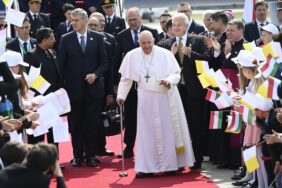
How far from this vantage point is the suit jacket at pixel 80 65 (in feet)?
43.8

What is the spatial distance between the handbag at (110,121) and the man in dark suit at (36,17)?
3.24 meters

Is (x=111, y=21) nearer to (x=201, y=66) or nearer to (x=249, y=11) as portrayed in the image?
(x=249, y=11)

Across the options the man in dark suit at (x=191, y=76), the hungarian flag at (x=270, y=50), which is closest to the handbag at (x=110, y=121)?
the man in dark suit at (x=191, y=76)

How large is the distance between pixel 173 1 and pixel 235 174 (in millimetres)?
20213

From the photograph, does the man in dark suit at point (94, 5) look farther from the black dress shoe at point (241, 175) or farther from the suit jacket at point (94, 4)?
the black dress shoe at point (241, 175)

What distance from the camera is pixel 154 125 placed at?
490 inches

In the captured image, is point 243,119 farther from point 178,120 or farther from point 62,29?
point 62,29

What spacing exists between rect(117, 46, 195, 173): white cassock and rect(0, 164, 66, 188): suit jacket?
5.27 metres

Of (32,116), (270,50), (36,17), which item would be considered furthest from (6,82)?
(36,17)

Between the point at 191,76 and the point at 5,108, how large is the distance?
3.89 meters

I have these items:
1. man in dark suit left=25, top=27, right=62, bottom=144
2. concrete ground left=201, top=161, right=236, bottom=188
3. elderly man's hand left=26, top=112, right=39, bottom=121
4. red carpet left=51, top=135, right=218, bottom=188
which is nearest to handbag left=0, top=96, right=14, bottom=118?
elderly man's hand left=26, top=112, right=39, bottom=121

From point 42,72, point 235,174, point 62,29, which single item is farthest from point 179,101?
point 62,29

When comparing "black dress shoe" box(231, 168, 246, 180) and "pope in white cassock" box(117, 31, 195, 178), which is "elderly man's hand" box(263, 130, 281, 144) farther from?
"pope in white cassock" box(117, 31, 195, 178)

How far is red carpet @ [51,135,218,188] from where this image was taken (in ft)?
39.1
